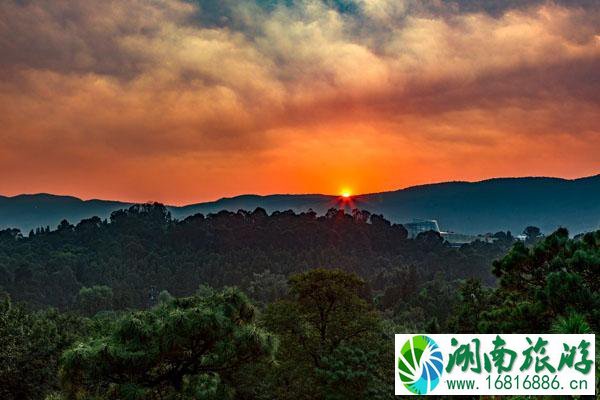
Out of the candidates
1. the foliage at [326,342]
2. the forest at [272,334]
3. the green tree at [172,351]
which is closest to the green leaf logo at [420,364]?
the forest at [272,334]

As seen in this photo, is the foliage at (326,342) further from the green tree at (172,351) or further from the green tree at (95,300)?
the green tree at (95,300)

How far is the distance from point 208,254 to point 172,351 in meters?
142

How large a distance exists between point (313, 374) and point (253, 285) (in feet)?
284

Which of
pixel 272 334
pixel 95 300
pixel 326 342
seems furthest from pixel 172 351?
pixel 95 300

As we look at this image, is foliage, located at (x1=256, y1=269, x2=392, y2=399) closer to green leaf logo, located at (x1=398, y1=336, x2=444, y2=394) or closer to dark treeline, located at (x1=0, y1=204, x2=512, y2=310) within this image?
green leaf logo, located at (x1=398, y1=336, x2=444, y2=394)

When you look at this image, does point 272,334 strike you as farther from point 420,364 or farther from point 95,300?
point 95,300

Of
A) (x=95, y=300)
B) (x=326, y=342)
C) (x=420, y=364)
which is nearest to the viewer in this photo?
(x=420, y=364)

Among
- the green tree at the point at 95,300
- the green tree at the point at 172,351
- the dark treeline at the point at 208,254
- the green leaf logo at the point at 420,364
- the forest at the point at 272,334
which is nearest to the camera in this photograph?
the green leaf logo at the point at 420,364

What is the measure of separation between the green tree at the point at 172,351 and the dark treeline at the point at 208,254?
262 ft

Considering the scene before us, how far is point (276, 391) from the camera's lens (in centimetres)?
2303

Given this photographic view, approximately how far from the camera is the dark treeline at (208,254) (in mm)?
118812

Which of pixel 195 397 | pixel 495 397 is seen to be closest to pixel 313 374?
pixel 195 397

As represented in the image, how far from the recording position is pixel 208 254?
155000mm

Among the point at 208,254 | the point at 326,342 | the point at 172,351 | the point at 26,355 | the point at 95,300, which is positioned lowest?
the point at 95,300
